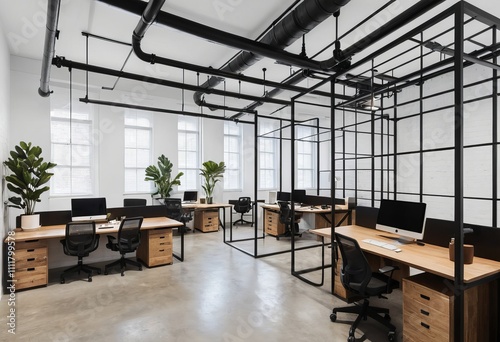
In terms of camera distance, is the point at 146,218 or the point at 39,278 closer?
the point at 39,278

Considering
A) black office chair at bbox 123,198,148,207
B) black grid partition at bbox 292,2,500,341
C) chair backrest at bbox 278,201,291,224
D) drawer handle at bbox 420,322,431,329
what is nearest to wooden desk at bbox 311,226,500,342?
drawer handle at bbox 420,322,431,329

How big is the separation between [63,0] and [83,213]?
328cm

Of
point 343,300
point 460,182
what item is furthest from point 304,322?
point 460,182

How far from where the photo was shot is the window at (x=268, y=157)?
9.95 metres

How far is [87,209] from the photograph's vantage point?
461 centimetres

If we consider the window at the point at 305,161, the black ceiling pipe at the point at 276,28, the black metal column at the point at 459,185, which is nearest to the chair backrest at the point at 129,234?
the black ceiling pipe at the point at 276,28

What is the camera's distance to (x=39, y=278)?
3867 mm

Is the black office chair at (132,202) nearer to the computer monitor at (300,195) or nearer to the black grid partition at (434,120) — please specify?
the computer monitor at (300,195)

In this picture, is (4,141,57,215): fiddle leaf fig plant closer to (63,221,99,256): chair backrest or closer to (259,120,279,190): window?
(63,221,99,256): chair backrest

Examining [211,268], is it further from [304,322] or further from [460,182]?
[460,182]

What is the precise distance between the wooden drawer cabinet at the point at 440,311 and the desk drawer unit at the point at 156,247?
150 inches

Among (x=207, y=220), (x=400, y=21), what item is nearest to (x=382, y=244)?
(x=400, y=21)

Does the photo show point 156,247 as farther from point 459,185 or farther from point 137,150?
point 459,185

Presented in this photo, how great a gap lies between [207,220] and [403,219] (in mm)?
5715
